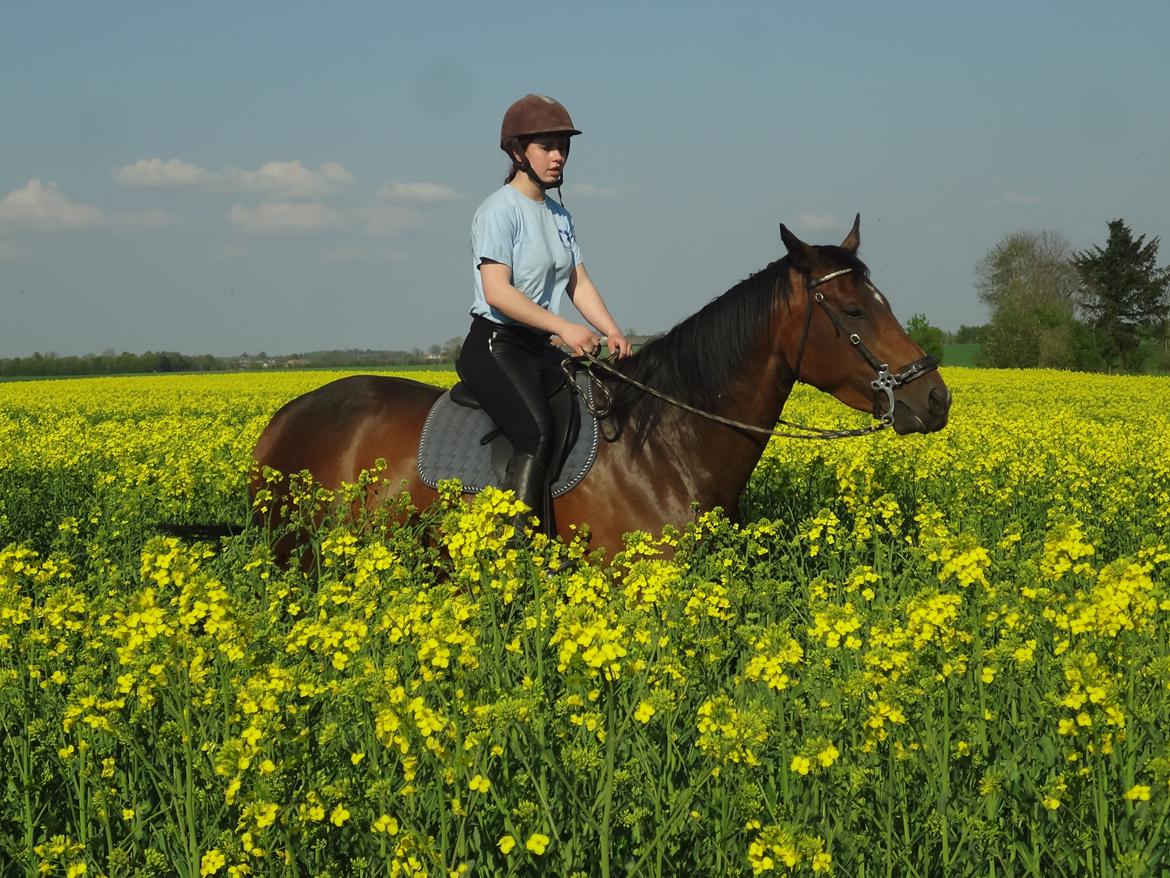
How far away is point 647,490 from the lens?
233 inches

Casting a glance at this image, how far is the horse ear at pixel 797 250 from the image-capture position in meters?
5.80

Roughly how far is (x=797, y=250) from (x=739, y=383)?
2.49 feet

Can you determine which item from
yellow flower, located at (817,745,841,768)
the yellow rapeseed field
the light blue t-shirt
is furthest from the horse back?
yellow flower, located at (817,745,841,768)

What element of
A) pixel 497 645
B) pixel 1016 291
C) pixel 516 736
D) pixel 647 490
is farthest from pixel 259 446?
pixel 1016 291

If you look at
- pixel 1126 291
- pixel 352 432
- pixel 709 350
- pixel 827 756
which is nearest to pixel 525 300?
pixel 709 350

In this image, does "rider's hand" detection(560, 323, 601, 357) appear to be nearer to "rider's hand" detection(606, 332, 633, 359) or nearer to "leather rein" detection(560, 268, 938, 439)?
"leather rein" detection(560, 268, 938, 439)

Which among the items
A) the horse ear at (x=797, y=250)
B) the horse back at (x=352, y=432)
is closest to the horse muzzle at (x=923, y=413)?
the horse ear at (x=797, y=250)

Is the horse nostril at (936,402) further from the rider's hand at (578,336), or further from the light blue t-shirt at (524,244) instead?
the light blue t-shirt at (524,244)

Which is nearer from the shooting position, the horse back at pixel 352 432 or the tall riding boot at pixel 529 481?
the tall riding boot at pixel 529 481

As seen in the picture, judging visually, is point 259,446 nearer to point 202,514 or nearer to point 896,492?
point 202,514

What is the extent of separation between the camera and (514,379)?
580 centimetres

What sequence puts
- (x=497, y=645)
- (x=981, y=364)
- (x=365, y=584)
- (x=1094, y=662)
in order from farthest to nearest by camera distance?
(x=981, y=364) → (x=365, y=584) → (x=497, y=645) → (x=1094, y=662)

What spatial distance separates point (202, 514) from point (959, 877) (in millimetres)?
8204

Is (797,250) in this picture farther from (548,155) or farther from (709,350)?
(548,155)
